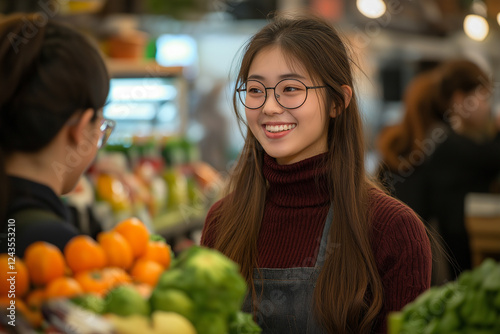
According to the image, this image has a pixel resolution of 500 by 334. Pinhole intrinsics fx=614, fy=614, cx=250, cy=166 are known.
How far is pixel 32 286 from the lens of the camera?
3.84 ft

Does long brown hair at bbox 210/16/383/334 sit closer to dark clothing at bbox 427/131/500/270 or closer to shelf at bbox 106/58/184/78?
dark clothing at bbox 427/131/500/270

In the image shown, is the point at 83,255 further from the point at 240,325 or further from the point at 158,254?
the point at 240,325

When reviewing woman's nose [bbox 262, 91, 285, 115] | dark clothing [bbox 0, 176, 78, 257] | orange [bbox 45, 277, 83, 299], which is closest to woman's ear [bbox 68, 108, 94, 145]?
dark clothing [bbox 0, 176, 78, 257]

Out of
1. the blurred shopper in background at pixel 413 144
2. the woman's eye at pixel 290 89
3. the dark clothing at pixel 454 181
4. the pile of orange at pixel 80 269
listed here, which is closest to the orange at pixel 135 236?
the pile of orange at pixel 80 269

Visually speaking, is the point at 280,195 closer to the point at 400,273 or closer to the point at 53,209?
the point at 400,273

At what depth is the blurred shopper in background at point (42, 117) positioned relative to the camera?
4.19 ft

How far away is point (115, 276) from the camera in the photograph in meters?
1.20

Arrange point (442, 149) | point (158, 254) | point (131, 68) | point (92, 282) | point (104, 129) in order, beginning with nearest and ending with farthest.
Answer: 1. point (92, 282)
2. point (158, 254)
3. point (104, 129)
4. point (442, 149)
5. point (131, 68)

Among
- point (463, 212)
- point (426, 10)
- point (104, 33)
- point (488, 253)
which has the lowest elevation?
point (488, 253)

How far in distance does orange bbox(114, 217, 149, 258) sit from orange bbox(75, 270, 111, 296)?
13 centimetres

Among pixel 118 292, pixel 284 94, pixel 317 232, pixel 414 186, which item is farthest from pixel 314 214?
pixel 414 186

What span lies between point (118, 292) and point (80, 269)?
15 cm

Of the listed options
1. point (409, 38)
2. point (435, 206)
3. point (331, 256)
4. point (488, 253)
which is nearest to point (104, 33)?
point (435, 206)

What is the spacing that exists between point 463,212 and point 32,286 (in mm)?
3324
